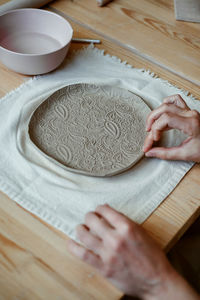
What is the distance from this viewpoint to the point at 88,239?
2.12ft

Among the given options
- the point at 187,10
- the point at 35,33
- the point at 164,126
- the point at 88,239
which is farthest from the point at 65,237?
the point at 187,10

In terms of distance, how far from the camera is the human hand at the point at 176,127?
0.79 meters

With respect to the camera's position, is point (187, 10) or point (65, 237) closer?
point (65, 237)

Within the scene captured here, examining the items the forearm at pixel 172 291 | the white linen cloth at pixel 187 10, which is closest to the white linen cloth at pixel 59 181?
the forearm at pixel 172 291

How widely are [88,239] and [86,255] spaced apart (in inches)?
1.1

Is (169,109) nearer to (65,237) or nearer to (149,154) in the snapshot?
(149,154)

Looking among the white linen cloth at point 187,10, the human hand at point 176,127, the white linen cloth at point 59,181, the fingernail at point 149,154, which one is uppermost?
the white linen cloth at point 187,10

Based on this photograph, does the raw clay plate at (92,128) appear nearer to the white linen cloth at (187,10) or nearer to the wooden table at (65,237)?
the wooden table at (65,237)

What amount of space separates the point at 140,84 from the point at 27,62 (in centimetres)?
31

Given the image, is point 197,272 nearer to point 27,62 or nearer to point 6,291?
point 6,291

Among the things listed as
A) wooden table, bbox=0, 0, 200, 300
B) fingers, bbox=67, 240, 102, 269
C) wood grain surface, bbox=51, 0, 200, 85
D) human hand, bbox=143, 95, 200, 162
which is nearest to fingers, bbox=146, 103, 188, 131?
human hand, bbox=143, 95, 200, 162

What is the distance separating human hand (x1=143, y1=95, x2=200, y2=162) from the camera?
0.79 metres

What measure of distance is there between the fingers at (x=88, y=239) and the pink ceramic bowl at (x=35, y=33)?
0.49m

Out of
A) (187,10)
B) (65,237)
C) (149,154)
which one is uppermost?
(187,10)
